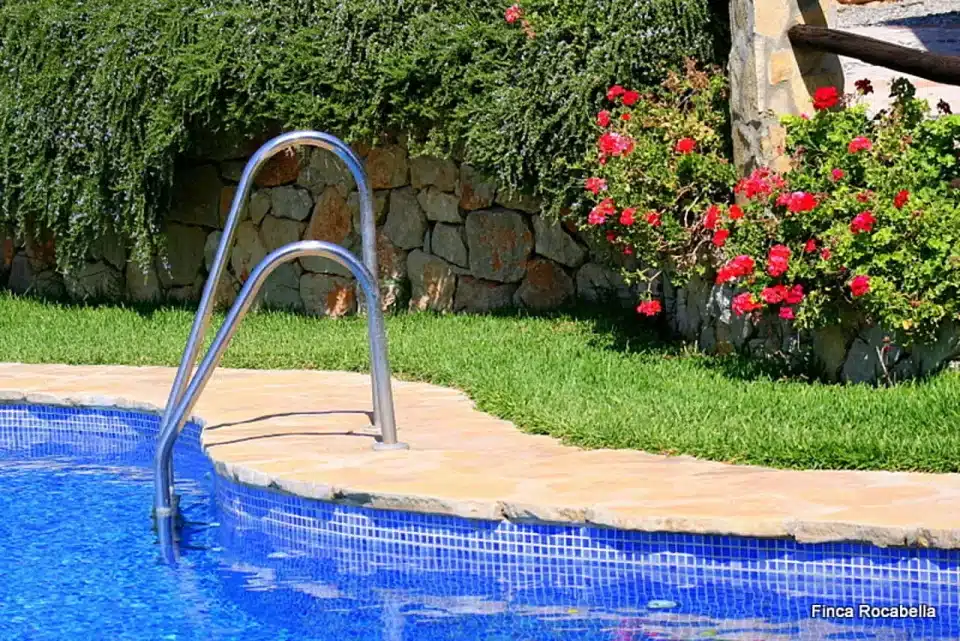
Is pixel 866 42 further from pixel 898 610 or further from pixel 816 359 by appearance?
pixel 898 610

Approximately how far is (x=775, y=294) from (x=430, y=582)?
2455 millimetres

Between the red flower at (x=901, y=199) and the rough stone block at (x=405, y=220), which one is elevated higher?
the red flower at (x=901, y=199)

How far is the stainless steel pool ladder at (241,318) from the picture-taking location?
5.81m

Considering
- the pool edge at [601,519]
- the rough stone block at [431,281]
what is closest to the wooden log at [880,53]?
the pool edge at [601,519]

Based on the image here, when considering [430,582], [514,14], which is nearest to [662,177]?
[514,14]

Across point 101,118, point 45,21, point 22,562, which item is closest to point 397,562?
point 22,562

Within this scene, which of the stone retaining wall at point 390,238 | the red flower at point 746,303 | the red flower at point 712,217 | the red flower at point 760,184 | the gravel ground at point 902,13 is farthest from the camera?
the gravel ground at point 902,13

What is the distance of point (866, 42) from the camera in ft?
24.1

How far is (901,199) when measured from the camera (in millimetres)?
6793

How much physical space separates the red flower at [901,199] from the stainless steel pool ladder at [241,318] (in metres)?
2.38

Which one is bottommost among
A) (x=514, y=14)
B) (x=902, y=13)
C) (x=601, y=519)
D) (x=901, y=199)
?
(x=601, y=519)

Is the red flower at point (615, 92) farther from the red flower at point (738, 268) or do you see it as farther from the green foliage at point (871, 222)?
the red flower at point (738, 268)

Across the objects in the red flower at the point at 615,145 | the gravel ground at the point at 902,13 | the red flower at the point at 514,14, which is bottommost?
the red flower at the point at 615,145

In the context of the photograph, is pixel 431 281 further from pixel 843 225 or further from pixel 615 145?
pixel 843 225
